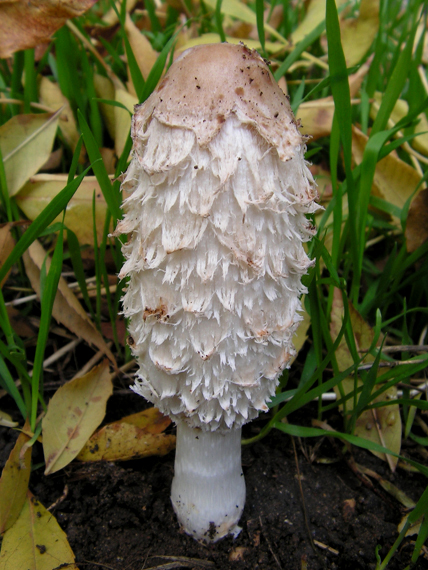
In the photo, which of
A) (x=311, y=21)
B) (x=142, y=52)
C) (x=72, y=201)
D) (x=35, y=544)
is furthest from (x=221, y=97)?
(x=311, y=21)

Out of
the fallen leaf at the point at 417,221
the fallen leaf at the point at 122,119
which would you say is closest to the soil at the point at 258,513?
the fallen leaf at the point at 417,221

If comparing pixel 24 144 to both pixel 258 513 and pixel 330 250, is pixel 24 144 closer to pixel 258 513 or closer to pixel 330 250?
pixel 330 250

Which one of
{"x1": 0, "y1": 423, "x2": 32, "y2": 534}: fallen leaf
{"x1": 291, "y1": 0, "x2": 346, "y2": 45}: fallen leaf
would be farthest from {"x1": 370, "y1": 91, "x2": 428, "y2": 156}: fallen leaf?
{"x1": 0, "y1": 423, "x2": 32, "y2": 534}: fallen leaf

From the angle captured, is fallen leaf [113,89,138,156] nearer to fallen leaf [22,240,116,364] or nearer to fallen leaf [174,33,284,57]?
fallen leaf [174,33,284,57]

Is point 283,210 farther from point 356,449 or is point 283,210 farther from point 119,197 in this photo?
point 356,449

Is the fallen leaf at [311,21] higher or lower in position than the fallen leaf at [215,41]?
higher

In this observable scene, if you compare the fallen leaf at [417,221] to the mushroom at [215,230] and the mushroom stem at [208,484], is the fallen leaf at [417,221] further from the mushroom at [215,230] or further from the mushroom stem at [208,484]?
the mushroom stem at [208,484]
